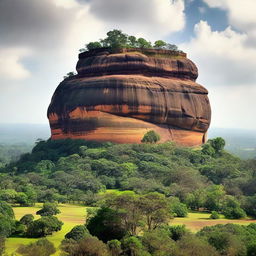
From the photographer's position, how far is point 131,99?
61469mm

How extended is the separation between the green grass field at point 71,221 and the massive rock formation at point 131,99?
19643 mm

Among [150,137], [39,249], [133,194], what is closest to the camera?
[39,249]

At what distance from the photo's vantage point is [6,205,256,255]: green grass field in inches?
1150

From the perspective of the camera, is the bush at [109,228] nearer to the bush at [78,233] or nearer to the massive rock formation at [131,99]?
the bush at [78,233]

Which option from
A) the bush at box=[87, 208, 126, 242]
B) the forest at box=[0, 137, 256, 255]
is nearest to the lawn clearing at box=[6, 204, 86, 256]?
the forest at box=[0, 137, 256, 255]

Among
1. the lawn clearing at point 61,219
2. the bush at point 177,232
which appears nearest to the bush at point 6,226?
the lawn clearing at point 61,219

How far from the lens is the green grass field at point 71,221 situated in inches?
1150

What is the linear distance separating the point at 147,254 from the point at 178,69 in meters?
44.7

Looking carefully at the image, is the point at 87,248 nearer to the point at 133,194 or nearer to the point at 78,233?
the point at 78,233

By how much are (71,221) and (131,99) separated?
92.6ft

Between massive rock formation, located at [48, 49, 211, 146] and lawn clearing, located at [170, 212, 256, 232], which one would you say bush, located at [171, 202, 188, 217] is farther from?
massive rock formation, located at [48, 49, 211, 146]

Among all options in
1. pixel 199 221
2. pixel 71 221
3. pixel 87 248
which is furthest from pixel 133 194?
pixel 87 248

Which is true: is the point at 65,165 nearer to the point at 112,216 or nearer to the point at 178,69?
the point at 178,69

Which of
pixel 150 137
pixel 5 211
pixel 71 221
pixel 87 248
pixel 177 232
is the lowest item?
pixel 71 221
